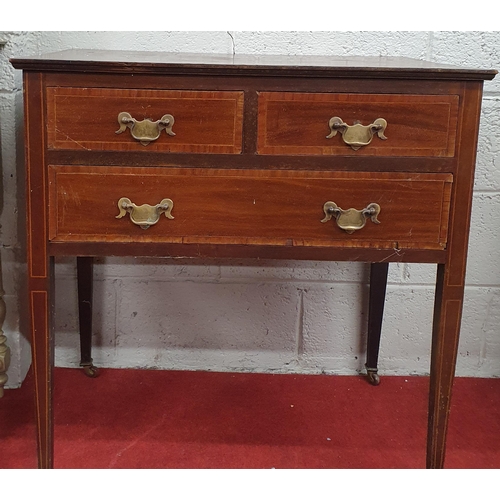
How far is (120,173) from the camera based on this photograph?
158 centimetres

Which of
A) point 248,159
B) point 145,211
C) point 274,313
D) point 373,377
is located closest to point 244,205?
point 248,159

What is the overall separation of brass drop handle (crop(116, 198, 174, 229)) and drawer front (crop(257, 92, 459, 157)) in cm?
25

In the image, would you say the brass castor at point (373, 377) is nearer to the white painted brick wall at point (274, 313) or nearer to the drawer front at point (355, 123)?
the white painted brick wall at point (274, 313)

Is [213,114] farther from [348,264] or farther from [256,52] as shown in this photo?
[348,264]

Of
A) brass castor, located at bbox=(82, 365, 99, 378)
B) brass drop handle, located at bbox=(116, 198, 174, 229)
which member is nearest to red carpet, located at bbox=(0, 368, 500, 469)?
brass castor, located at bbox=(82, 365, 99, 378)

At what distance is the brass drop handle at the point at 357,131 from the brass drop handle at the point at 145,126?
1.18 ft

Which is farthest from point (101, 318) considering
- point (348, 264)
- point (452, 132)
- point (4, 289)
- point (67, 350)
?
point (452, 132)

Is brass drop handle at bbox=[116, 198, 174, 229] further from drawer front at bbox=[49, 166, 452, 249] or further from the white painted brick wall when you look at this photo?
the white painted brick wall

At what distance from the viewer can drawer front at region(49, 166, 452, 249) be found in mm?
Answer: 1589

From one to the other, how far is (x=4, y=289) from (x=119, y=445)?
635 millimetres

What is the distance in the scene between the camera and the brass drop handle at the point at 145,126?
1559 millimetres

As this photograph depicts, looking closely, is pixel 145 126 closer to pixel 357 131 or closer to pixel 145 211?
pixel 145 211

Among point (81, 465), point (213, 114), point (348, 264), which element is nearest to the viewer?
point (213, 114)

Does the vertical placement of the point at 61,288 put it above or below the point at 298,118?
below
